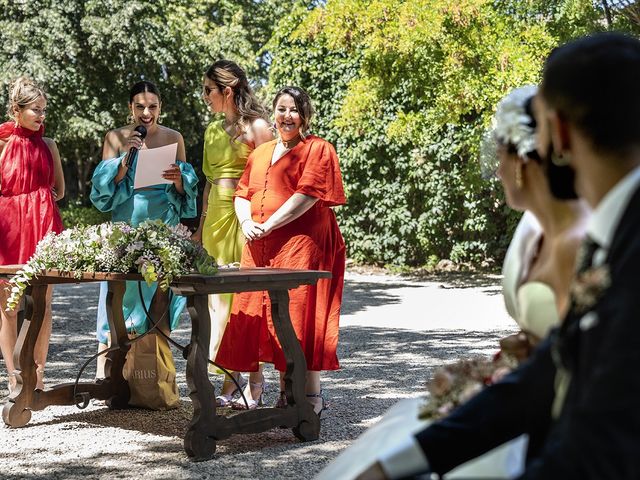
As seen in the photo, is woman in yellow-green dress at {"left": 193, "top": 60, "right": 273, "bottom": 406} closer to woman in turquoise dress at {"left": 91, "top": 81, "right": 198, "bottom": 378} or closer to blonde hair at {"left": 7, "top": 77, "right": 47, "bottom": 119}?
woman in turquoise dress at {"left": 91, "top": 81, "right": 198, "bottom": 378}

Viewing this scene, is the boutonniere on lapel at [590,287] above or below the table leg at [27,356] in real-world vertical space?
above

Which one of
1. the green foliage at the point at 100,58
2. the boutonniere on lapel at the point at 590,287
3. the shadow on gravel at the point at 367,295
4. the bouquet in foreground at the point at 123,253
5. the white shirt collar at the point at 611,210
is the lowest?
the shadow on gravel at the point at 367,295

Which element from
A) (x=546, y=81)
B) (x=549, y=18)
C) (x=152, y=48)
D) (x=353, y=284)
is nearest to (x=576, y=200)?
(x=546, y=81)

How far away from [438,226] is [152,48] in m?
9.46

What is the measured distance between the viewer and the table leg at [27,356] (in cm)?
628

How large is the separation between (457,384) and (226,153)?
488 cm

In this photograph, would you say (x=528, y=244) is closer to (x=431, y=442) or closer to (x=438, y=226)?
(x=431, y=442)

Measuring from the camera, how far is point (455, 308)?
1309 cm

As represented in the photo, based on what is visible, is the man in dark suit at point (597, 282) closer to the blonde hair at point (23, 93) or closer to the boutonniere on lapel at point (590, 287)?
the boutonniere on lapel at point (590, 287)

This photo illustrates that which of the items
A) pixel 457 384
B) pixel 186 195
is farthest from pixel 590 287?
pixel 186 195

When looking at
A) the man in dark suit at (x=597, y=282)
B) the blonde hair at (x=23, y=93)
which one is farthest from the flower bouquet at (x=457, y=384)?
the blonde hair at (x=23, y=93)

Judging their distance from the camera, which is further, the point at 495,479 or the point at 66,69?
the point at 66,69

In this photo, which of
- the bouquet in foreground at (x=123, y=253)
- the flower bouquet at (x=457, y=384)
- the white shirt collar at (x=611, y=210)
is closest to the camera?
the white shirt collar at (x=611, y=210)

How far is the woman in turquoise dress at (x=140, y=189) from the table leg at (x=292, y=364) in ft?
4.43
